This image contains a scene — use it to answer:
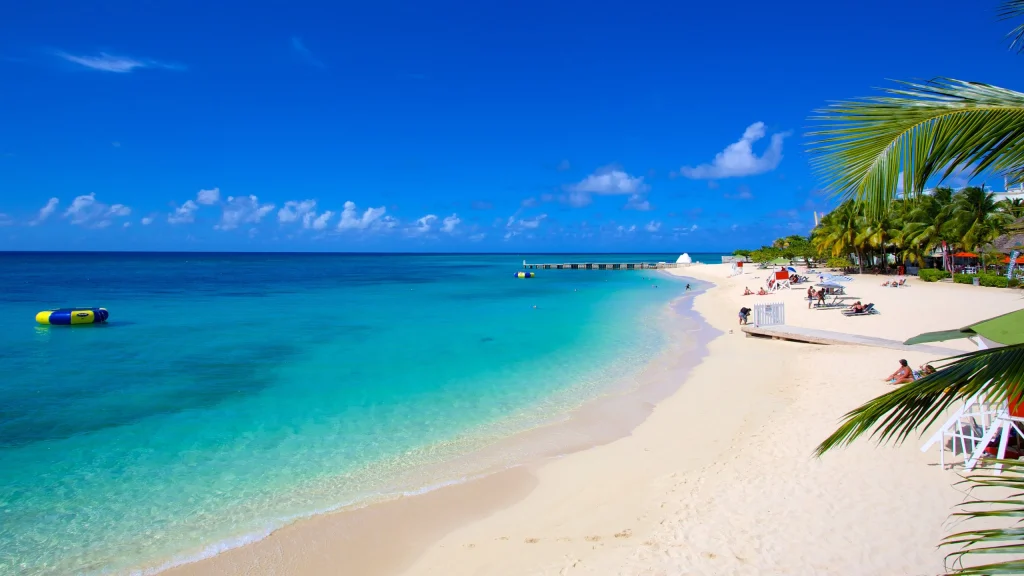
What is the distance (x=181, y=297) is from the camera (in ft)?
141

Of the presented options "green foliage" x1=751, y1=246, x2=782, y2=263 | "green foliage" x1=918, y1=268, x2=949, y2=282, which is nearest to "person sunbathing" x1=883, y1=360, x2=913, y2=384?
"green foliage" x1=918, y1=268, x2=949, y2=282

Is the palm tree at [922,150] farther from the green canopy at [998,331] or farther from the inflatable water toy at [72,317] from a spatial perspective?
the inflatable water toy at [72,317]

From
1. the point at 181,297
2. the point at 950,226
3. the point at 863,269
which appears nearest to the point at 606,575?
the point at 950,226

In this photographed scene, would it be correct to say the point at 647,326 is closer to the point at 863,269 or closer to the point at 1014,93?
the point at 1014,93

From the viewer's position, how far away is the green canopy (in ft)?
11.6

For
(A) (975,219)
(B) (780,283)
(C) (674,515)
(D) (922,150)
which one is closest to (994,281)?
(A) (975,219)

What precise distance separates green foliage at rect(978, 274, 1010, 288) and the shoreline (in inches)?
930

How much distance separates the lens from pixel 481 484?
8.77 meters

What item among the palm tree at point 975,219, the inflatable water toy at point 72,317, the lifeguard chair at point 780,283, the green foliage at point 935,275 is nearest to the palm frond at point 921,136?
the inflatable water toy at point 72,317

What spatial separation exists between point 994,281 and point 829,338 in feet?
60.1

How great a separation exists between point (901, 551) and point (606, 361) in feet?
39.5

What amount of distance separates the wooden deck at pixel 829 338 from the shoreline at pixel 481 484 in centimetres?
578

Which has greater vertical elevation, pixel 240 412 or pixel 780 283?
pixel 780 283

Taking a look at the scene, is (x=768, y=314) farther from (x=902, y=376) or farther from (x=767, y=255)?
(x=767, y=255)
